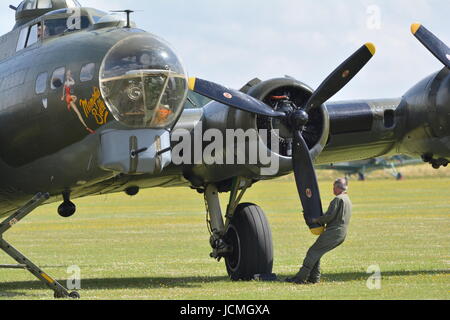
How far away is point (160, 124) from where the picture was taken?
38.0ft

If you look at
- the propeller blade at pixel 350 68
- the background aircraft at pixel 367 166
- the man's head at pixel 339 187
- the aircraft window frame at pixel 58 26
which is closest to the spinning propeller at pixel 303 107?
the propeller blade at pixel 350 68

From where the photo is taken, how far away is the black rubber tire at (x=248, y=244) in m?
14.6

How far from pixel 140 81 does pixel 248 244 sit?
14.7 feet

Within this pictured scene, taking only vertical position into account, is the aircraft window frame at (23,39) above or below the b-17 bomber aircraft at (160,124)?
above

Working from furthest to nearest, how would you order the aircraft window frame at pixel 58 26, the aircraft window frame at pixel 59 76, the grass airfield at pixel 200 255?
the aircraft window frame at pixel 58 26, the grass airfield at pixel 200 255, the aircraft window frame at pixel 59 76

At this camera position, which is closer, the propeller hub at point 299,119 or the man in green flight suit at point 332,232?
the propeller hub at point 299,119

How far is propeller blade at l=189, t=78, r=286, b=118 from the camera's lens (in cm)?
1314

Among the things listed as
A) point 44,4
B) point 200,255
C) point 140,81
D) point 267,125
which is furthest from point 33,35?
point 200,255

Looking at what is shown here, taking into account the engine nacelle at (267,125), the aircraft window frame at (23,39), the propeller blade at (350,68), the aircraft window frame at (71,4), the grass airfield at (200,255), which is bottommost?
the grass airfield at (200,255)

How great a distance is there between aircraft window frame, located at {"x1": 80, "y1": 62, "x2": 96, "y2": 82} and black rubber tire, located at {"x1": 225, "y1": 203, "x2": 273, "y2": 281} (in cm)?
440

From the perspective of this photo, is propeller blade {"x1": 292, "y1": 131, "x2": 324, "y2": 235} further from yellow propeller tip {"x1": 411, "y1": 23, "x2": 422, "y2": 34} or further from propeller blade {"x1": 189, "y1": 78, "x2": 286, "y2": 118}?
yellow propeller tip {"x1": 411, "y1": 23, "x2": 422, "y2": 34}

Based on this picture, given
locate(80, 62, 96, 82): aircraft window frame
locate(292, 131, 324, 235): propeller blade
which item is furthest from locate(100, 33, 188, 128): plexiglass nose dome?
locate(292, 131, 324, 235): propeller blade

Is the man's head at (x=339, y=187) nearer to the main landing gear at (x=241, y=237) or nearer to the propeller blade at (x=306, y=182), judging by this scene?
the propeller blade at (x=306, y=182)

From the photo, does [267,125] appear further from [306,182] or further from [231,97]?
[306,182]
